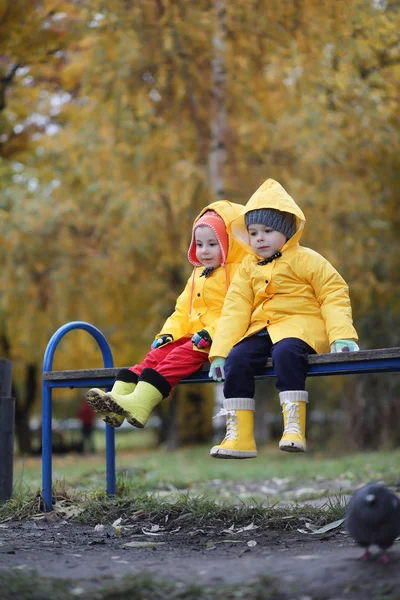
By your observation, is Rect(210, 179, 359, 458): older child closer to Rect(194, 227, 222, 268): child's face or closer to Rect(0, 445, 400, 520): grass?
Rect(194, 227, 222, 268): child's face

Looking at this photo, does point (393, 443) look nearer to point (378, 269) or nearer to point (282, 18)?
point (378, 269)

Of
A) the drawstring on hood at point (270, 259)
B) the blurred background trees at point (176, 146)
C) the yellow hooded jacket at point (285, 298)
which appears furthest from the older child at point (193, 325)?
the blurred background trees at point (176, 146)

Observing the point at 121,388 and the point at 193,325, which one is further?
the point at 193,325

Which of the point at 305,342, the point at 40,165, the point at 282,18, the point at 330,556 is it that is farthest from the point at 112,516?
the point at 40,165

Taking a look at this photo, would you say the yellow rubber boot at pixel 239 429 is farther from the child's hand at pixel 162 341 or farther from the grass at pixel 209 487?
the child's hand at pixel 162 341

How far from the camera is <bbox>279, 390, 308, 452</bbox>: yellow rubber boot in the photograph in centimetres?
402

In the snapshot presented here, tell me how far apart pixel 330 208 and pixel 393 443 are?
4308 millimetres

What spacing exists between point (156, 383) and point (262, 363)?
1.99 ft

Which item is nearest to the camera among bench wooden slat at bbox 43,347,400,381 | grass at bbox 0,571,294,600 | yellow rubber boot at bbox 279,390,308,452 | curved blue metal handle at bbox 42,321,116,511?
grass at bbox 0,571,294,600

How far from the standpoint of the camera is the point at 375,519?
117 inches

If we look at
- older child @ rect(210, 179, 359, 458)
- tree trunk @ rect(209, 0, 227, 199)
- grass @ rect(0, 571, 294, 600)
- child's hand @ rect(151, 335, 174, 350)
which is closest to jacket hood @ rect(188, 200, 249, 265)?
older child @ rect(210, 179, 359, 458)

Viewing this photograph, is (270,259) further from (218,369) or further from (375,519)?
(375,519)

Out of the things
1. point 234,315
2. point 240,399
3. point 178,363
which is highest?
point 234,315

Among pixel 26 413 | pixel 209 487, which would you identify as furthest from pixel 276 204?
pixel 26 413
